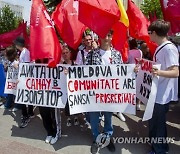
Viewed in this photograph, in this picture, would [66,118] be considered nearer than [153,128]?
No

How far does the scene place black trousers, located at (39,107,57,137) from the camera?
4453mm

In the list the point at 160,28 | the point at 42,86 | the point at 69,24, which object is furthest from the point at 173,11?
the point at 42,86

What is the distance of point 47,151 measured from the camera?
4145mm

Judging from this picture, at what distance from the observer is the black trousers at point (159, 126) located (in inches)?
147

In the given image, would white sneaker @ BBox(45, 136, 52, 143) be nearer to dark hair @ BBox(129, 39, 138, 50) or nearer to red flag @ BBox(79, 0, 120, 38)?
red flag @ BBox(79, 0, 120, 38)

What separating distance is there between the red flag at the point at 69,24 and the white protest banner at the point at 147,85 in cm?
125

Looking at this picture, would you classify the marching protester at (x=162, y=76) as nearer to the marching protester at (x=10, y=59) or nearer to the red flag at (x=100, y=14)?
the red flag at (x=100, y=14)

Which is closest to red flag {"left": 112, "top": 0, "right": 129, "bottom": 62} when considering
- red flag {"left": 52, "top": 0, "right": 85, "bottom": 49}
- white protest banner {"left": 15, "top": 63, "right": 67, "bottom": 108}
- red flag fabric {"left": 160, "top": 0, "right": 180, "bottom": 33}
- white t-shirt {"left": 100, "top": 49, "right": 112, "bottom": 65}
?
red flag {"left": 52, "top": 0, "right": 85, "bottom": 49}

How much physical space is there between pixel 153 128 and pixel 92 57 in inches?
54.2

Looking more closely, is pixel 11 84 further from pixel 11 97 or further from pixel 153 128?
pixel 153 128

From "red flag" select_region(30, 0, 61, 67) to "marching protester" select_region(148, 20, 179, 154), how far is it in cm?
151

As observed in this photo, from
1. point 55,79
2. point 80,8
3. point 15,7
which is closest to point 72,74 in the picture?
point 55,79

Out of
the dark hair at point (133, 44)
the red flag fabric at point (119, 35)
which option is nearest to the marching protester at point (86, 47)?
the red flag fabric at point (119, 35)

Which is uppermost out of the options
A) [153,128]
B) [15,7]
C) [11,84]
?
[15,7]
